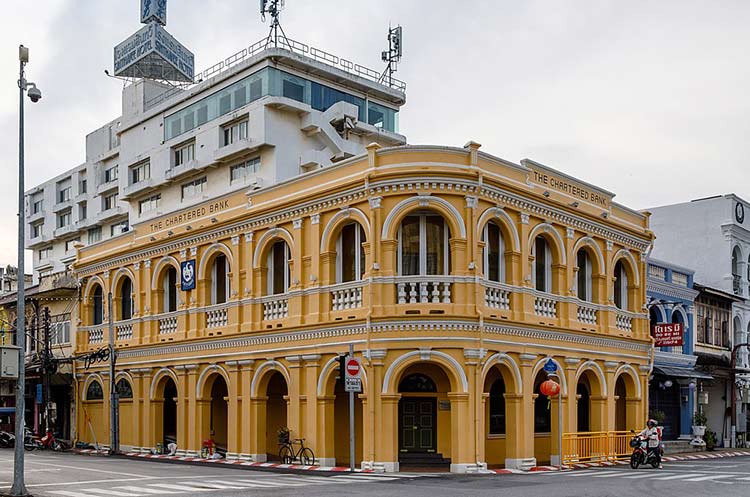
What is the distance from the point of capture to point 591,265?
3341 centimetres

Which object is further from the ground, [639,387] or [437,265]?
[437,265]

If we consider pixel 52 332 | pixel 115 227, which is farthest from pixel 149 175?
pixel 52 332

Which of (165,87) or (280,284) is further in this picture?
(165,87)

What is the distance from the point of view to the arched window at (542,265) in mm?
31203

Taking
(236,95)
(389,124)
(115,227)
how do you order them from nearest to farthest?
(236,95)
(389,124)
(115,227)

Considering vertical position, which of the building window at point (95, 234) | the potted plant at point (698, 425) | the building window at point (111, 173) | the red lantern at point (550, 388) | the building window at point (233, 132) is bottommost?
the potted plant at point (698, 425)

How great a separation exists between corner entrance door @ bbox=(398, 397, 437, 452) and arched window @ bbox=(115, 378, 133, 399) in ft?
47.1

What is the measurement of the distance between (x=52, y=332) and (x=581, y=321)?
25.8 meters

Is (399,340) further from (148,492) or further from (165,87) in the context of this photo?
(165,87)

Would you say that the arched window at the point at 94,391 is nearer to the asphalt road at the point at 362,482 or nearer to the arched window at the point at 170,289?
the arched window at the point at 170,289

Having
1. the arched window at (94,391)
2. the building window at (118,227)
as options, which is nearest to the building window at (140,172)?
the building window at (118,227)

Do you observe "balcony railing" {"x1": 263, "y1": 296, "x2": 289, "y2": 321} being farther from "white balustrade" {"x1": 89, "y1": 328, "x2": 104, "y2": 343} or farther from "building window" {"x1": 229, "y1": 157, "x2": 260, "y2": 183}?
"building window" {"x1": 229, "y1": 157, "x2": 260, "y2": 183}

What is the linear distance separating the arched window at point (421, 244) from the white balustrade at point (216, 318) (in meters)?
8.43

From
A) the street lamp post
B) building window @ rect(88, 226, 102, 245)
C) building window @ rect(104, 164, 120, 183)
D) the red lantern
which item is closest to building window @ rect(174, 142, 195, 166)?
building window @ rect(104, 164, 120, 183)
